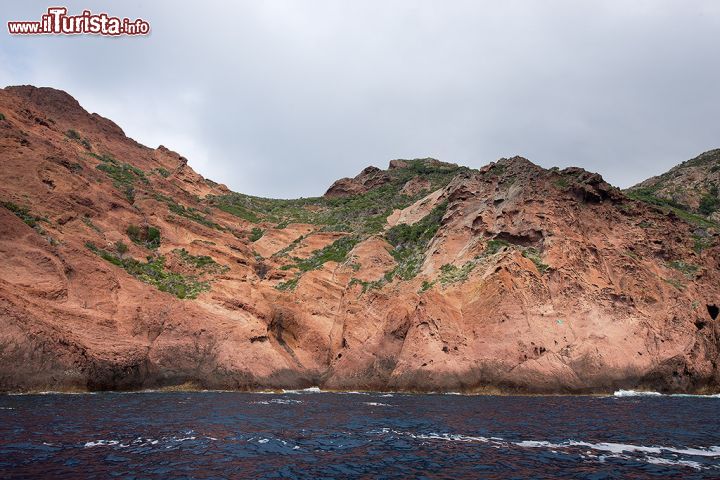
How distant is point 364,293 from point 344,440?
35.4m

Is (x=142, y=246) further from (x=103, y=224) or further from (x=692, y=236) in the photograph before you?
(x=692, y=236)

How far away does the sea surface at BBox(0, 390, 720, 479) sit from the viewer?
13.6 meters

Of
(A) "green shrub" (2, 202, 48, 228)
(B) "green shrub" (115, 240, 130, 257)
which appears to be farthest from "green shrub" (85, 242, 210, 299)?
(A) "green shrub" (2, 202, 48, 228)

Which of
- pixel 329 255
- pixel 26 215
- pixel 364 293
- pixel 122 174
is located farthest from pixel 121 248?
pixel 122 174

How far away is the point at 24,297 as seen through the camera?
32.5 m

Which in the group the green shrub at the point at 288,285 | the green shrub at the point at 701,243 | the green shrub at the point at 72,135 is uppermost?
the green shrub at the point at 72,135

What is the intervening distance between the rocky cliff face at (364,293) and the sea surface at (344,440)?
9.24 m

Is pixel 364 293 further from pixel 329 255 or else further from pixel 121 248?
pixel 121 248

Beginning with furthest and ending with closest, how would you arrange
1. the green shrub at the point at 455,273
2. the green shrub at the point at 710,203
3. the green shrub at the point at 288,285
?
the green shrub at the point at 710,203
the green shrub at the point at 288,285
the green shrub at the point at 455,273

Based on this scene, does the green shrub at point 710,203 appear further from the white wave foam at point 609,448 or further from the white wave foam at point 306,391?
the white wave foam at point 609,448

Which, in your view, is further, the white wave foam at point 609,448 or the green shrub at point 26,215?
the green shrub at point 26,215

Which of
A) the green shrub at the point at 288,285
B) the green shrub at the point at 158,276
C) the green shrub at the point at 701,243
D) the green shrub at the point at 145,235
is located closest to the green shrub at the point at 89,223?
the green shrub at the point at 158,276

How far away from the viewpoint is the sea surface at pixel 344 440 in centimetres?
1362

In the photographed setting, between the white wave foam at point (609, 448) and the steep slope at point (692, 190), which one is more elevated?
the steep slope at point (692, 190)
